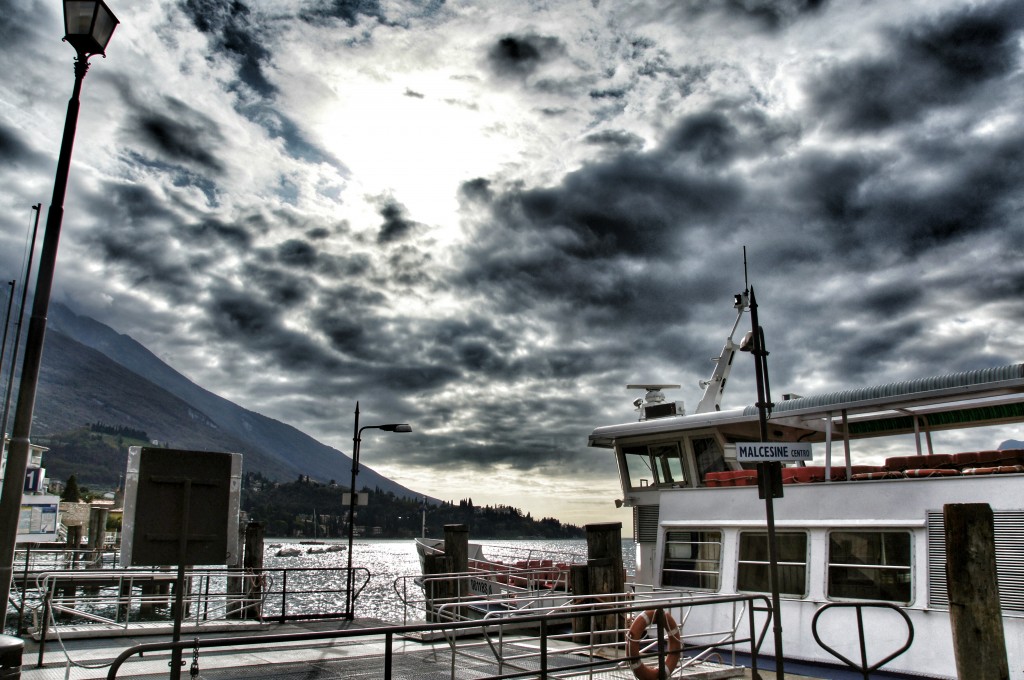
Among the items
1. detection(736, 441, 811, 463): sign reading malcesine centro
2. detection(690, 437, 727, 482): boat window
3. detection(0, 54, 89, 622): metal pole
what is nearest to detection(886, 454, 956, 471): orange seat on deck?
detection(736, 441, 811, 463): sign reading malcesine centro

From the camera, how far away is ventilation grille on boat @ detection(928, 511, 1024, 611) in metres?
11.1

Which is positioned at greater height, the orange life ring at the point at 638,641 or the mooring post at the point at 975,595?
the mooring post at the point at 975,595

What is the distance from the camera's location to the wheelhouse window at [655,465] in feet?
60.8

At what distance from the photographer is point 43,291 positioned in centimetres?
785

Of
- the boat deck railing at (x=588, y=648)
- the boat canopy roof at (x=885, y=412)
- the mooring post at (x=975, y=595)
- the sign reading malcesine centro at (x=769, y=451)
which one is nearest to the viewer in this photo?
the mooring post at (x=975, y=595)

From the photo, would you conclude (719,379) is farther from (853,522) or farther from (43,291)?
(43,291)

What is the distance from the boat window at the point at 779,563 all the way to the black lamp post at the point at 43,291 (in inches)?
479

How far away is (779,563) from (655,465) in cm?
511

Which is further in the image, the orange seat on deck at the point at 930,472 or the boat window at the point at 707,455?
the boat window at the point at 707,455

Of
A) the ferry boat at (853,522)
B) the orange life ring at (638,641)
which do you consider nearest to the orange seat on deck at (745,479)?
the ferry boat at (853,522)

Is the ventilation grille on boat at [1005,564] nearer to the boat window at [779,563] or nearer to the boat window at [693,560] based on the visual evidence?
the boat window at [779,563]

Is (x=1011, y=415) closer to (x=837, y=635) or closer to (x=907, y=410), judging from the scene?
(x=907, y=410)

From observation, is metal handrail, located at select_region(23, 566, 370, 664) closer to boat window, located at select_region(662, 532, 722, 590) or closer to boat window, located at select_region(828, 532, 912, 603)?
boat window, located at select_region(662, 532, 722, 590)

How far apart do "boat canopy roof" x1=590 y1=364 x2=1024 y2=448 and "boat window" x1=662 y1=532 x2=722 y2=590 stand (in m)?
2.73
